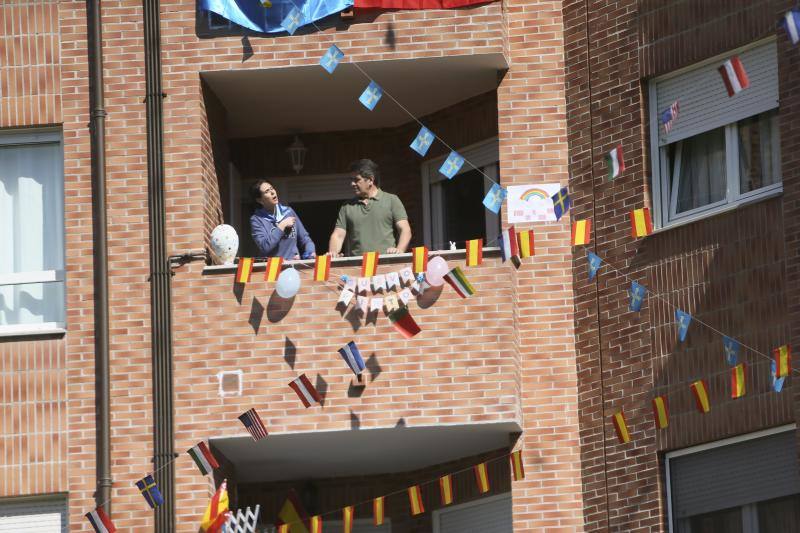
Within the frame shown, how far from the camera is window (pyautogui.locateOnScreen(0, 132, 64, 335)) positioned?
2050 cm

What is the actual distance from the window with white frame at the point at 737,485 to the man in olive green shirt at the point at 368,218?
3.51 metres

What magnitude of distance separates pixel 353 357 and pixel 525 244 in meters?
1.91

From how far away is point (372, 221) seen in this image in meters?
20.6

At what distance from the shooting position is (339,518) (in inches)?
836

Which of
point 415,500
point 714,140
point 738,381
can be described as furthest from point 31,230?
point 738,381

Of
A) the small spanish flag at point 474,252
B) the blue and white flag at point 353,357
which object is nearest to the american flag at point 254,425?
the blue and white flag at point 353,357

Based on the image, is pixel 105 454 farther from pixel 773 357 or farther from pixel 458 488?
pixel 773 357

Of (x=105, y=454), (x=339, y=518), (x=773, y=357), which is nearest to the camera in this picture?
(x=773, y=357)

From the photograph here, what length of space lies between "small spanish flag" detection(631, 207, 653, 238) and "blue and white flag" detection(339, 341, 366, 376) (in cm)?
275

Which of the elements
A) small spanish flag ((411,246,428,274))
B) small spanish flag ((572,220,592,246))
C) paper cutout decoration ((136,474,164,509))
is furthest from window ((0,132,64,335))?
small spanish flag ((572,220,592,246))

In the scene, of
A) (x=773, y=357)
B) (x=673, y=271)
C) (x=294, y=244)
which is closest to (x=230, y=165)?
(x=294, y=244)

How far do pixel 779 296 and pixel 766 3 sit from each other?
2.70 metres

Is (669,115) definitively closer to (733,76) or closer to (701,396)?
(733,76)

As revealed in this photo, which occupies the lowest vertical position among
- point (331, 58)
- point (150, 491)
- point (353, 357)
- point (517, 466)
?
point (150, 491)
